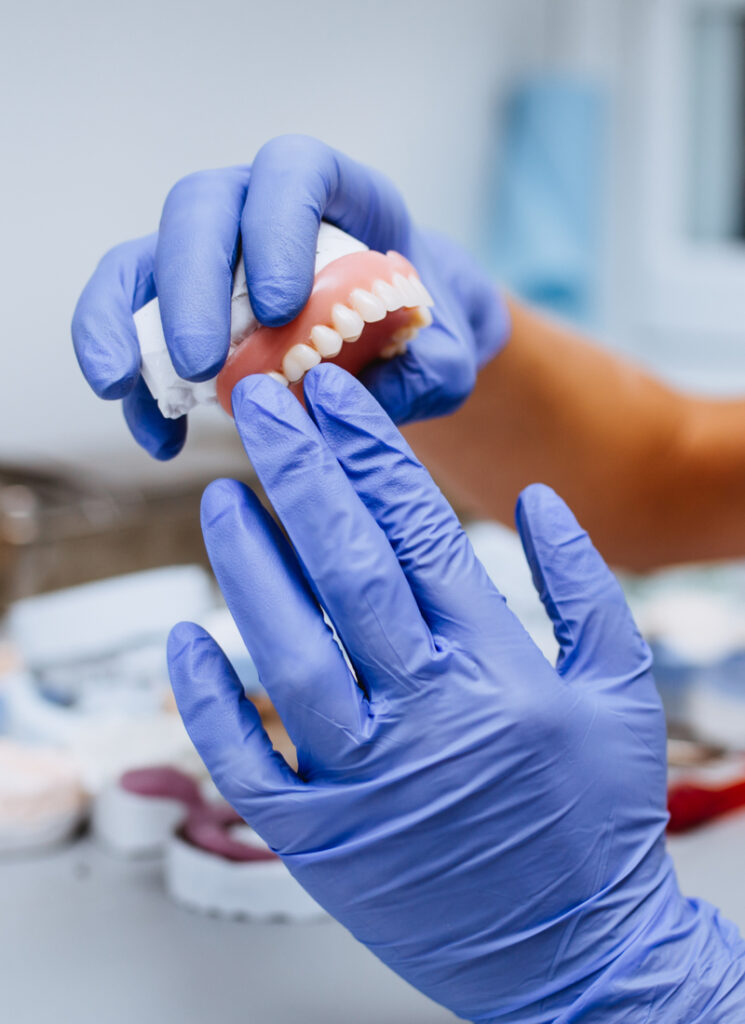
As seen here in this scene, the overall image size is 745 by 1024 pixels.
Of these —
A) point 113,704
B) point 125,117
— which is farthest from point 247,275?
point 125,117

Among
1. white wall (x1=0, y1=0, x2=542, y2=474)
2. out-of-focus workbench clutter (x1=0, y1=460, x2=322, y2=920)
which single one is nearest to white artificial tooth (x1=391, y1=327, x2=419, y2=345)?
out-of-focus workbench clutter (x1=0, y1=460, x2=322, y2=920)

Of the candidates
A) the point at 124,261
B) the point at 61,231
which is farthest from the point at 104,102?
the point at 124,261

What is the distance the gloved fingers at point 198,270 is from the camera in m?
0.62

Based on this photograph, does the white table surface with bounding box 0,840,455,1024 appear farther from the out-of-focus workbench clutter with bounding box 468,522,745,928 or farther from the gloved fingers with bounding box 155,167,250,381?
the gloved fingers with bounding box 155,167,250,381

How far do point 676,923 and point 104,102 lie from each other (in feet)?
4.56

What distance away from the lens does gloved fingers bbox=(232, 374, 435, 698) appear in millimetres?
576

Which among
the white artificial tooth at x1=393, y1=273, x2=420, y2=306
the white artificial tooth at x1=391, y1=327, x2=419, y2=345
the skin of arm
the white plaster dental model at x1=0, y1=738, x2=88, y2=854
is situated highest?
the white artificial tooth at x1=393, y1=273, x2=420, y2=306

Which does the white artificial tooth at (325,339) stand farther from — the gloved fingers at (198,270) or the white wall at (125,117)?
the white wall at (125,117)

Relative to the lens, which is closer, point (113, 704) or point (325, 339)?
point (325, 339)

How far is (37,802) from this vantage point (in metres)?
0.92

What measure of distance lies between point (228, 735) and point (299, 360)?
252 mm

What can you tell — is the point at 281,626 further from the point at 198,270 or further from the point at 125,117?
the point at 125,117

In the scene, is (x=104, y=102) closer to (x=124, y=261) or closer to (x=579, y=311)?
(x=124, y=261)

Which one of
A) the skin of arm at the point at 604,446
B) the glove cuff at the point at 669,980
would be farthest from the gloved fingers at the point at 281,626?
the skin of arm at the point at 604,446
